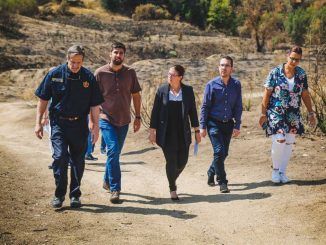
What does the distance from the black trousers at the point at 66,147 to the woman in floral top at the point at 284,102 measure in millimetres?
2502

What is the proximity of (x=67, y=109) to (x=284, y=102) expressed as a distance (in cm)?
283

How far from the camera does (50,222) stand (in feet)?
18.2

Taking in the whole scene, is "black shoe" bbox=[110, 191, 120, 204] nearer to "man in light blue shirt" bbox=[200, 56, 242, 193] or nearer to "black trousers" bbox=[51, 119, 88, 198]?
"black trousers" bbox=[51, 119, 88, 198]

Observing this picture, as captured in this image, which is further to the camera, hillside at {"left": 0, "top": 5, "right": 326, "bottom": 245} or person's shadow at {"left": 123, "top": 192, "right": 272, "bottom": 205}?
person's shadow at {"left": 123, "top": 192, "right": 272, "bottom": 205}

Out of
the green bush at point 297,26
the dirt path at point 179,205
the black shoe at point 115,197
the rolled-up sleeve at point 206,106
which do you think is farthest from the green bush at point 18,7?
the black shoe at point 115,197

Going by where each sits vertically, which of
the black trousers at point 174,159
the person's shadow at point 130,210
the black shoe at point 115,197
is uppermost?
the black trousers at point 174,159

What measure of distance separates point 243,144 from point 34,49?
2517 cm

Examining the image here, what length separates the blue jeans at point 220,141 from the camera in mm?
6953

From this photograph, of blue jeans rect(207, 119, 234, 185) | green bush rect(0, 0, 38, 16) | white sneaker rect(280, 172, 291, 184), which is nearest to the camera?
blue jeans rect(207, 119, 234, 185)

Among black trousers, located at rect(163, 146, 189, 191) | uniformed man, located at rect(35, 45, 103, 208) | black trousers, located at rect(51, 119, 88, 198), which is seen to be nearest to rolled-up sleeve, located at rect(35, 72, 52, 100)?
uniformed man, located at rect(35, 45, 103, 208)

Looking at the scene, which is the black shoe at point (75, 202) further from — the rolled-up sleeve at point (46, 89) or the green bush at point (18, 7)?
the green bush at point (18, 7)

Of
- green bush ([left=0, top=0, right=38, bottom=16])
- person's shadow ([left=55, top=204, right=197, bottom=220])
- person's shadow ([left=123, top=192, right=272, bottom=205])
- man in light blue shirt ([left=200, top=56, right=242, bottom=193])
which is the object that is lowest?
person's shadow ([left=123, top=192, right=272, bottom=205])

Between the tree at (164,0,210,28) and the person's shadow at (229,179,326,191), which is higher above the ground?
the tree at (164,0,210,28)

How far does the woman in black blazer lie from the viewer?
6469mm
